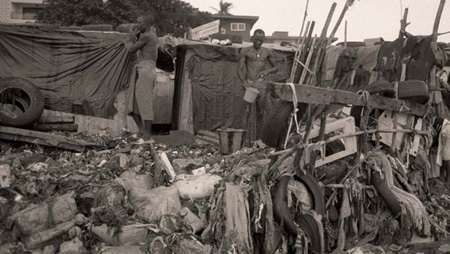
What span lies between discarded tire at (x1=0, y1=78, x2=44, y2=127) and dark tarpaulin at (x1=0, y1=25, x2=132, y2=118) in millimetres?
634

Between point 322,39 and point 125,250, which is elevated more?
point 322,39

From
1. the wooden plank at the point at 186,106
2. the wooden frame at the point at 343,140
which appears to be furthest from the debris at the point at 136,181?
the wooden plank at the point at 186,106

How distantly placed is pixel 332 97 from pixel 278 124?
1.83ft

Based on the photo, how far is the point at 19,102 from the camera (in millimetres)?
8367

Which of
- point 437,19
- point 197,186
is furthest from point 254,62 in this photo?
point 197,186

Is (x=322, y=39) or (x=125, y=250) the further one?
(x=322, y=39)

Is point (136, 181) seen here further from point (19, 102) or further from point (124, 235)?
point (19, 102)

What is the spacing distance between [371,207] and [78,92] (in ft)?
20.3

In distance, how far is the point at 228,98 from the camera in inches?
410

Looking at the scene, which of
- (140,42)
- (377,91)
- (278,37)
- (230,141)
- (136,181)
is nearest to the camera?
(136,181)

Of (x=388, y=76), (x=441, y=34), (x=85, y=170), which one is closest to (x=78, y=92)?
(x=85, y=170)

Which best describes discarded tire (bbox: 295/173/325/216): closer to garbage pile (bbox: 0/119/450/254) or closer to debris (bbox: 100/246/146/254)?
garbage pile (bbox: 0/119/450/254)

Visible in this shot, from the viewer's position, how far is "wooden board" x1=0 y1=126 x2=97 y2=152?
23.9ft

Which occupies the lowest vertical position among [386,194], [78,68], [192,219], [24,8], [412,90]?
[192,219]
